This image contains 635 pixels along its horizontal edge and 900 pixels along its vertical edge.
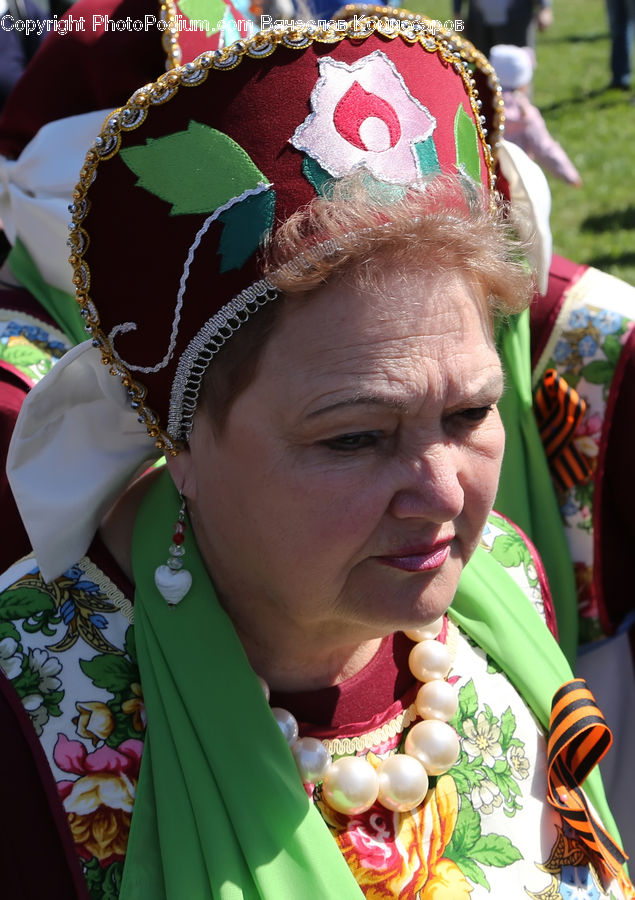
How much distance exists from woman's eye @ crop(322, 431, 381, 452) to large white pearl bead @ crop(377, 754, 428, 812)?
51 centimetres

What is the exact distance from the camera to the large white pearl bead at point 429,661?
5.61ft

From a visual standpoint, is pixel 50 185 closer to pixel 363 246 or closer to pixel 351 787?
pixel 363 246

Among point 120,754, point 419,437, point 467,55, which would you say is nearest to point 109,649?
point 120,754

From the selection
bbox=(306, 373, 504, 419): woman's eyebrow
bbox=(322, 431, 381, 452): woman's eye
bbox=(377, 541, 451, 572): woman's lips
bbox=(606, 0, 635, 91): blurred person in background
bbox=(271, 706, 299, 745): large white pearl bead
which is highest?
bbox=(306, 373, 504, 419): woman's eyebrow

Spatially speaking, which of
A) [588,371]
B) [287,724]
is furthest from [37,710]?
[588,371]

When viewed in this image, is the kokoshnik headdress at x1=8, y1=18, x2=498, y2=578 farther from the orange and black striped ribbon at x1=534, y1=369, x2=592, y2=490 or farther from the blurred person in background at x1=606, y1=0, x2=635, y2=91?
the blurred person in background at x1=606, y1=0, x2=635, y2=91

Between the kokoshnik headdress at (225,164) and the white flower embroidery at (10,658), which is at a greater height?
the kokoshnik headdress at (225,164)

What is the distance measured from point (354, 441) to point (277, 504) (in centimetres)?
13

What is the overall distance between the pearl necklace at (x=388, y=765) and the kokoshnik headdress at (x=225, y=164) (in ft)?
1.69

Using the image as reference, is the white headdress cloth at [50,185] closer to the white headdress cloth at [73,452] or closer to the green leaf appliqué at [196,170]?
the white headdress cloth at [73,452]

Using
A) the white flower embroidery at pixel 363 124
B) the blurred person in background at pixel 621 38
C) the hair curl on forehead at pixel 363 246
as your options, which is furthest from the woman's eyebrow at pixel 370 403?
the blurred person in background at pixel 621 38

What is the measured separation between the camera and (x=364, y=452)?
4.58ft

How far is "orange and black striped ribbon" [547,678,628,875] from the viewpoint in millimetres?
1671

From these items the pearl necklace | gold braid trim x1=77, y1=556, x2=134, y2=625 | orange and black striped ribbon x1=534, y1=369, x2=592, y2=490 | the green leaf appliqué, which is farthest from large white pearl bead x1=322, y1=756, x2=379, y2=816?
orange and black striped ribbon x1=534, y1=369, x2=592, y2=490
